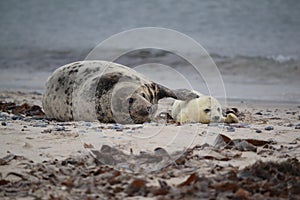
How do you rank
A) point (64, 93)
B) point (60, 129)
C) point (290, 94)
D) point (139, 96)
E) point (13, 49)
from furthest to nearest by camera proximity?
point (13, 49) < point (290, 94) < point (64, 93) < point (139, 96) < point (60, 129)

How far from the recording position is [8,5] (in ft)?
79.2

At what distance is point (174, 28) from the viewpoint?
62.7 feet

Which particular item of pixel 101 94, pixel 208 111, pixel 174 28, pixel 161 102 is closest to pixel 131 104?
pixel 101 94

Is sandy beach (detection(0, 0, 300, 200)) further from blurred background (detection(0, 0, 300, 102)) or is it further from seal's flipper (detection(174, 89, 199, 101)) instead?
seal's flipper (detection(174, 89, 199, 101))

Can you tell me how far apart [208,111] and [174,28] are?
13818 millimetres

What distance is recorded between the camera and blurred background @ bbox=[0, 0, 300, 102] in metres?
13.0

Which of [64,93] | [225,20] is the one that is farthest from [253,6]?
[64,93]

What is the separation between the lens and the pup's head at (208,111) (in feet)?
18.2

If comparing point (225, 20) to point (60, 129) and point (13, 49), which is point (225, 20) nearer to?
point (13, 49)

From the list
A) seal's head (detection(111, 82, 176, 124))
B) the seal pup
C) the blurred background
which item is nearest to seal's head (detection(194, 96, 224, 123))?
the seal pup

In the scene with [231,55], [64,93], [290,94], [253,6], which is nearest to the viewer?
[64,93]

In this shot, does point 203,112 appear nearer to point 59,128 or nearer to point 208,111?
point 208,111

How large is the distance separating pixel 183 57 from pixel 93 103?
383 inches

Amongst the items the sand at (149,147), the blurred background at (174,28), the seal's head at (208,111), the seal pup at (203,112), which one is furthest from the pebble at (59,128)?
the blurred background at (174,28)
